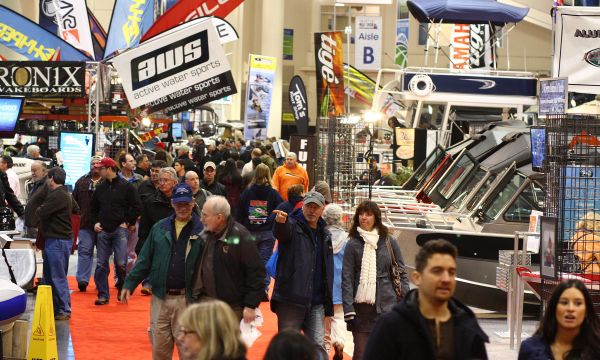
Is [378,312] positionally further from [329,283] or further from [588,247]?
[588,247]

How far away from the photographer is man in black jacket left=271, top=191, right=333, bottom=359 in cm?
998

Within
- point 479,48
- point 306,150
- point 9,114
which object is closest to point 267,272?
point 9,114

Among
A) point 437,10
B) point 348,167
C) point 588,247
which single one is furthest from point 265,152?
point 588,247

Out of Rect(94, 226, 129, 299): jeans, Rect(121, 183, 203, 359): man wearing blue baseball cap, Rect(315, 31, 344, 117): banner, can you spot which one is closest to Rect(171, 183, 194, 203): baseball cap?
Rect(121, 183, 203, 359): man wearing blue baseball cap

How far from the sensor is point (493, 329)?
14234 mm

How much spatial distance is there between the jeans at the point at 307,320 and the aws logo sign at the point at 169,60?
398 inches

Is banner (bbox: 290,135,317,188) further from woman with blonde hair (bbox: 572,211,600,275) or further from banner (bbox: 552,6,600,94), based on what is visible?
woman with blonde hair (bbox: 572,211,600,275)

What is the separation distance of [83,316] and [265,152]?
14.8 meters

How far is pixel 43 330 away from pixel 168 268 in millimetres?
1706

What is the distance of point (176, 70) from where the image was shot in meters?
19.8

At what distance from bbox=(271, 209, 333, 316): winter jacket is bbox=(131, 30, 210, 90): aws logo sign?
9921 millimetres

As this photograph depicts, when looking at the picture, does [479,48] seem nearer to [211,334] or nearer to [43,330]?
[43,330]

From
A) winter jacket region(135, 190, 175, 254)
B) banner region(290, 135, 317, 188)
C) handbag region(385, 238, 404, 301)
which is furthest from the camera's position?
banner region(290, 135, 317, 188)

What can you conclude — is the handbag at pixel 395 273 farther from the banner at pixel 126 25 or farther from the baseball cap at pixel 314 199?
the banner at pixel 126 25
